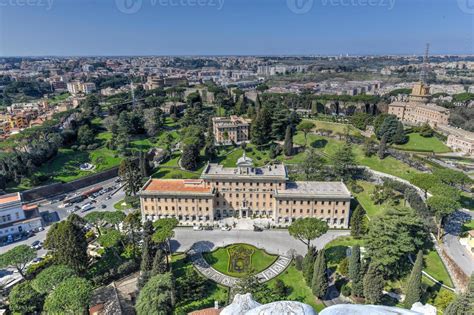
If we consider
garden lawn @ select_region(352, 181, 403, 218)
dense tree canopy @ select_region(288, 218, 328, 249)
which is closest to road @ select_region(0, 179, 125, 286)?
dense tree canopy @ select_region(288, 218, 328, 249)

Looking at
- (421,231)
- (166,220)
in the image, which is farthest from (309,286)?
(166,220)

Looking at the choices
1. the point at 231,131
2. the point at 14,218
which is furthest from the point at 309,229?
the point at 14,218

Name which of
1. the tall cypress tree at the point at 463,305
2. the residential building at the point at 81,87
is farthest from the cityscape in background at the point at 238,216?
the residential building at the point at 81,87

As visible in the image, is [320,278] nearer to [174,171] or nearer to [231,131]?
[174,171]

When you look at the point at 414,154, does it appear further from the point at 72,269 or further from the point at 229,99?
the point at 72,269

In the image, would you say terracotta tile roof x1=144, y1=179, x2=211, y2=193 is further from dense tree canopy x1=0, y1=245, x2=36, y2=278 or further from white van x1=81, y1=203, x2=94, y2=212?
dense tree canopy x1=0, y1=245, x2=36, y2=278

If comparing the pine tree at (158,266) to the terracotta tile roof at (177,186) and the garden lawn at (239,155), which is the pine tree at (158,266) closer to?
the terracotta tile roof at (177,186)

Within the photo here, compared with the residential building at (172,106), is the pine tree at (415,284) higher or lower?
lower
